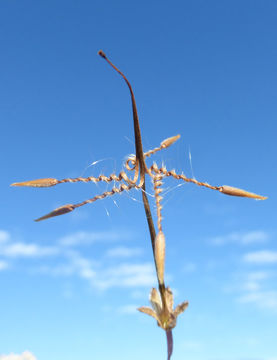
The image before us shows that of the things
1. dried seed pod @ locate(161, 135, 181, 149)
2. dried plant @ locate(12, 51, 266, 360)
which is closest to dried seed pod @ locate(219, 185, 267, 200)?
dried plant @ locate(12, 51, 266, 360)

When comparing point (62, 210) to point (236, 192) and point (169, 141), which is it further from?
point (236, 192)

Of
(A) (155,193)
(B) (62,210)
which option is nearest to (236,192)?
(A) (155,193)

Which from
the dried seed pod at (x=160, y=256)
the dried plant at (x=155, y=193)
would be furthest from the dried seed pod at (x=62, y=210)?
the dried seed pod at (x=160, y=256)

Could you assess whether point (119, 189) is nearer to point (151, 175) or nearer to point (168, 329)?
point (151, 175)

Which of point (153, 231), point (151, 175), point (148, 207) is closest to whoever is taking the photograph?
point (153, 231)

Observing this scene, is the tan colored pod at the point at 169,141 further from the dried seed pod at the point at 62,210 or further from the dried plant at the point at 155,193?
the dried seed pod at the point at 62,210

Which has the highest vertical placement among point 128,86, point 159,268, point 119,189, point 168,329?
point 128,86

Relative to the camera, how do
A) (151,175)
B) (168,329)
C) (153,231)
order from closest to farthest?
(168,329), (153,231), (151,175)

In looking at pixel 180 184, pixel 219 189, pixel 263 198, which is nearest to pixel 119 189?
pixel 180 184
